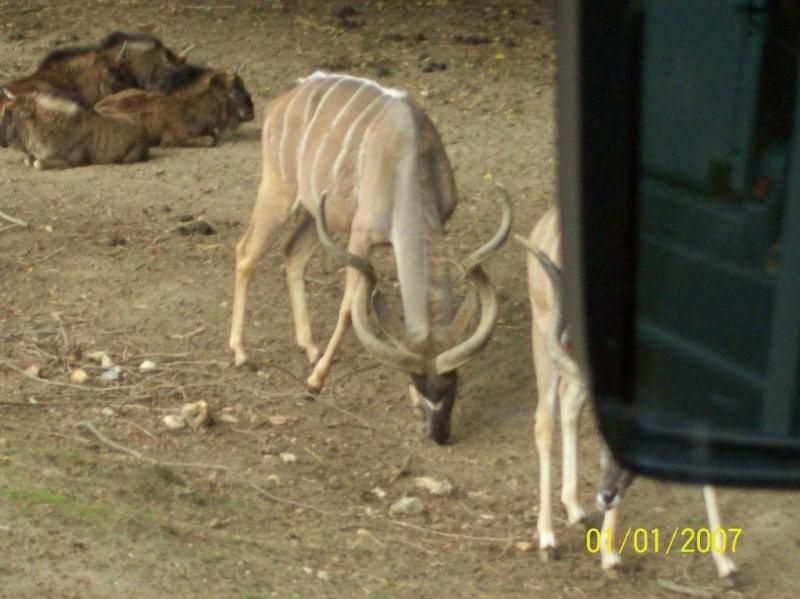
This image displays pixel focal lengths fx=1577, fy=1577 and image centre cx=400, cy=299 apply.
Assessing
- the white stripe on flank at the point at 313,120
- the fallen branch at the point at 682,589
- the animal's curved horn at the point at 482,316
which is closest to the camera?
the fallen branch at the point at 682,589

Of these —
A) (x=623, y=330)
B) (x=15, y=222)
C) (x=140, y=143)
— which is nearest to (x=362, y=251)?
(x=15, y=222)

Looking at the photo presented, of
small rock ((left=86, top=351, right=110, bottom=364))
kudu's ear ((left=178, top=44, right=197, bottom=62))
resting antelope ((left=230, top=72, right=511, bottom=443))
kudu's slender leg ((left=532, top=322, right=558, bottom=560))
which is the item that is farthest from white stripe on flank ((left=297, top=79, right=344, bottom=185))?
kudu's ear ((left=178, top=44, right=197, bottom=62))

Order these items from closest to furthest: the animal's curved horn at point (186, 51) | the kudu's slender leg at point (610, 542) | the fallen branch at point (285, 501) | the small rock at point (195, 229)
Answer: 1. the kudu's slender leg at point (610, 542)
2. the fallen branch at point (285, 501)
3. the small rock at point (195, 229)
4. the animal's curved horn at point (186, 51)

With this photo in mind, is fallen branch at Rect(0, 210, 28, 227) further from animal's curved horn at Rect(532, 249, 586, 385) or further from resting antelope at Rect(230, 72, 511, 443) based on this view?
animal's curved horn at Rect(532, 249, 586, 385)

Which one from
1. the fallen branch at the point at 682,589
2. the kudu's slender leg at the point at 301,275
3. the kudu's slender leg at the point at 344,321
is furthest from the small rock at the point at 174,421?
the fallen branch at the point at 682,589

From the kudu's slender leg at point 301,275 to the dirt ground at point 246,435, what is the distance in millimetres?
85

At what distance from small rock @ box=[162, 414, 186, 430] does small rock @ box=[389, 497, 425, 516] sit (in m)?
1.01

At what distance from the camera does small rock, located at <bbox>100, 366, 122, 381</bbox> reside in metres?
6.77

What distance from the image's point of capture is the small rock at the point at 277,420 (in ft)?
21.6

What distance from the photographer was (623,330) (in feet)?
6.89

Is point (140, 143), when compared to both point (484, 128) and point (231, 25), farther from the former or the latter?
point (231, 25)

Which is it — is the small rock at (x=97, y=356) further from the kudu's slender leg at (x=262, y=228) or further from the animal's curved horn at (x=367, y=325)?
the animal's curved horn at (x=367, y=325)
